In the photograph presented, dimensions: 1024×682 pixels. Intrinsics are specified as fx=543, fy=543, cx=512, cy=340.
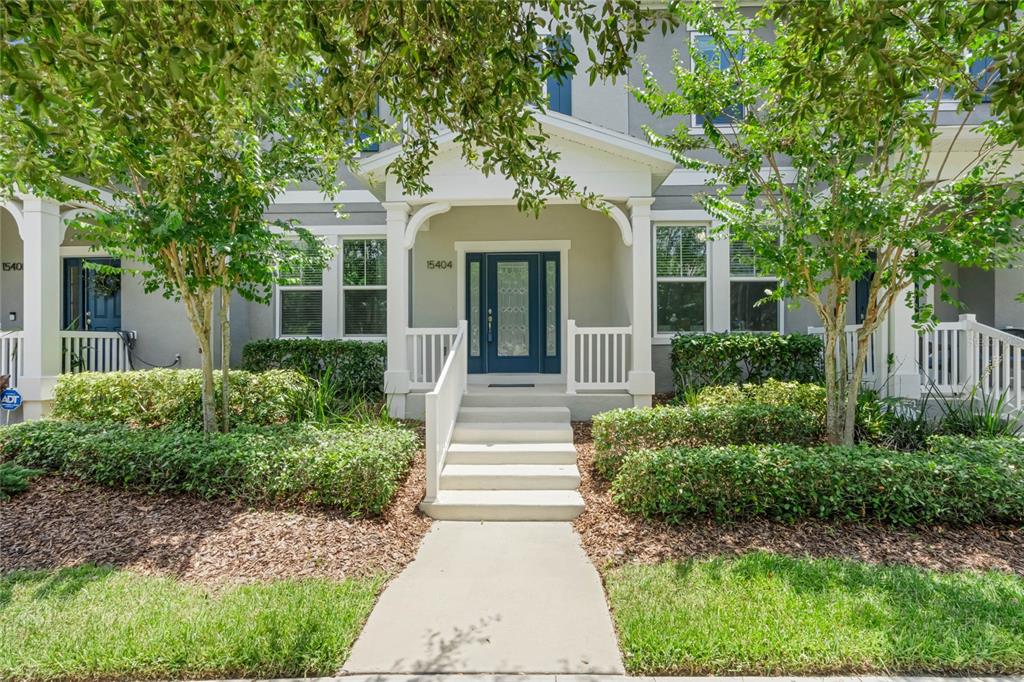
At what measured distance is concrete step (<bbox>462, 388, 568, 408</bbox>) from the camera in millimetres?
7641

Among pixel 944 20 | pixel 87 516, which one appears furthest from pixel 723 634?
pixel 87 516

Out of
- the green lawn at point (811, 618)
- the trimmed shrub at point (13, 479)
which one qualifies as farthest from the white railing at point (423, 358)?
the green lawn at point (811, 618)

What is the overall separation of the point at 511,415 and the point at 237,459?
3.33 meters

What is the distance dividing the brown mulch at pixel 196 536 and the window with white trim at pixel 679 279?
5.89m

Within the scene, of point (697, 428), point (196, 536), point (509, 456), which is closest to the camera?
point (196, 536)

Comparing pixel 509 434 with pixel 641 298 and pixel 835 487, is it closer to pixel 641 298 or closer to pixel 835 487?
pixel 641 298

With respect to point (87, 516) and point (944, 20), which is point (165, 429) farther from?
point (944, 20)

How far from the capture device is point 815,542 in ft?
14.4

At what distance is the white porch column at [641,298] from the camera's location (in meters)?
7.68

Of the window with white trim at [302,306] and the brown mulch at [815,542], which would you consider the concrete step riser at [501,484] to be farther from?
the window with white trim at [302,306]

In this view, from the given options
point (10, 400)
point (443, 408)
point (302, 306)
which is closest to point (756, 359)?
point (443, 408)

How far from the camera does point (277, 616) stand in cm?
329

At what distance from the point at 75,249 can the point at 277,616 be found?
33.6ft

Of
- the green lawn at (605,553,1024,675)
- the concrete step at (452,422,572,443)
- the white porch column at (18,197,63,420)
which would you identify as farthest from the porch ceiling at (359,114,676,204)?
the green lawn at (605,553,1024,675)
